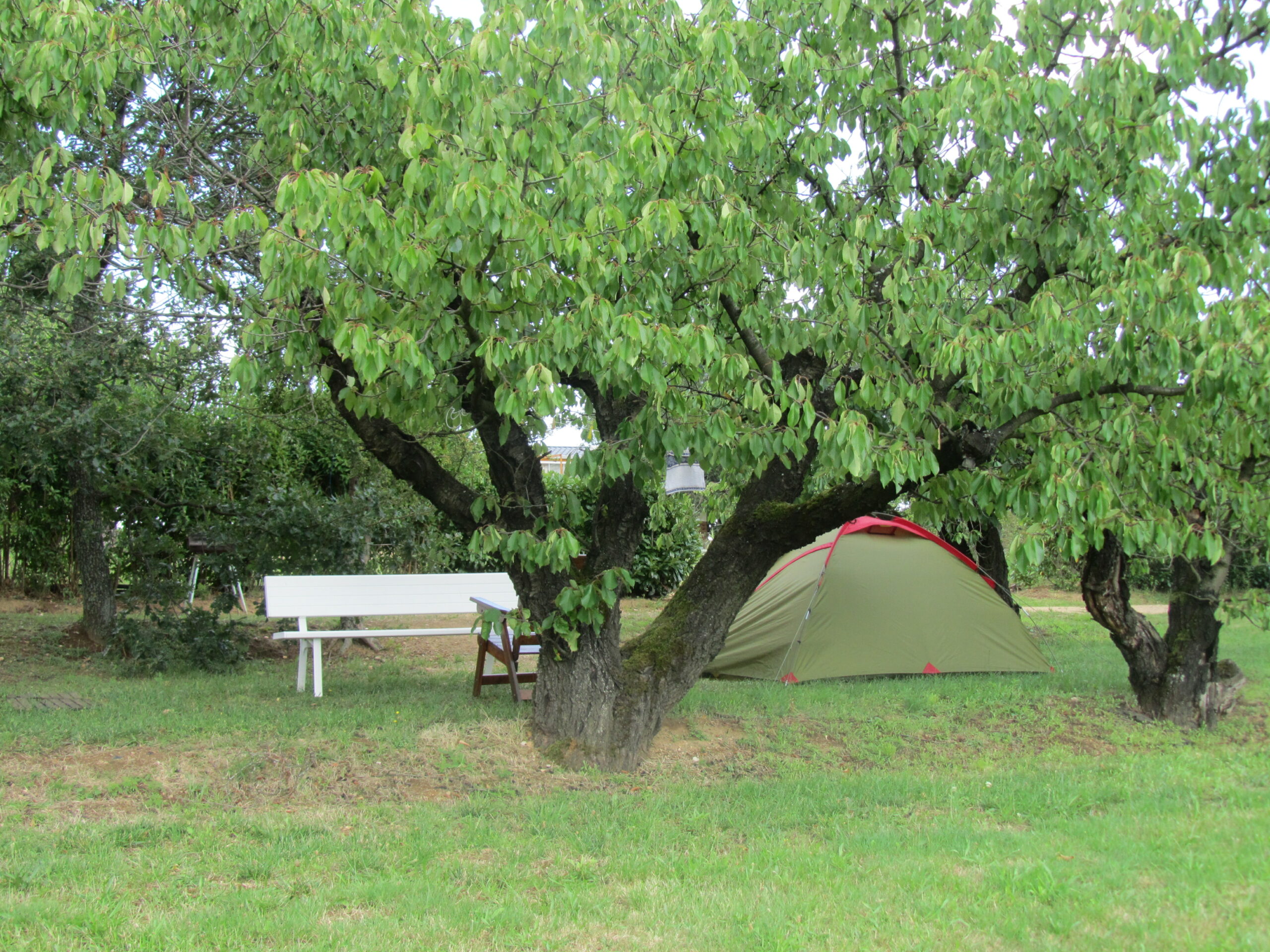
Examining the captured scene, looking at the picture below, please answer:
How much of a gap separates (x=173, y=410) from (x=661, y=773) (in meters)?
5.87

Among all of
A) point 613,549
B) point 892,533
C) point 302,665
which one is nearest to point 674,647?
point 613,549

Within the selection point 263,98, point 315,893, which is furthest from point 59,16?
point 315,893

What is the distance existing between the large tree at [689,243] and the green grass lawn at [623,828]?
1005 mm

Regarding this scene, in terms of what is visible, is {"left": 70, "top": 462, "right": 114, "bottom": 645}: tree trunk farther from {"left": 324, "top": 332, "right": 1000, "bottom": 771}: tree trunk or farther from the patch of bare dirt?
{"left": 324, "top": 332, "right": 1000, "bottom": 771}: tree trunk

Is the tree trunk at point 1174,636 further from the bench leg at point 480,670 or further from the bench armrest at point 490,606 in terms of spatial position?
the bench leg at point 480,670

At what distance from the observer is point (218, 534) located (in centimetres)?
949

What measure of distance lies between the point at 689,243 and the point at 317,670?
172 inches

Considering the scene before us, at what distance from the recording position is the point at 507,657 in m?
7.44

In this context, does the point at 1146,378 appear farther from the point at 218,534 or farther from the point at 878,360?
the point at 218,534

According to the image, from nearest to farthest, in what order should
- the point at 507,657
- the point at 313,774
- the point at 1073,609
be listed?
the point at 313,774 → the point at 507,657 → the point at 1073,609

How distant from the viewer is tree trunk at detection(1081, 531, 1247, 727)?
7.64 m

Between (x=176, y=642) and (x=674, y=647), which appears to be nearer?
(x=674, y=647)

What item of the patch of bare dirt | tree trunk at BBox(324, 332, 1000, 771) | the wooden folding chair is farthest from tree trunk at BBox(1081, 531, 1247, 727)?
the wooden folding chair

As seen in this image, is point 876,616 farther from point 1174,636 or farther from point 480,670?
point 480,670
